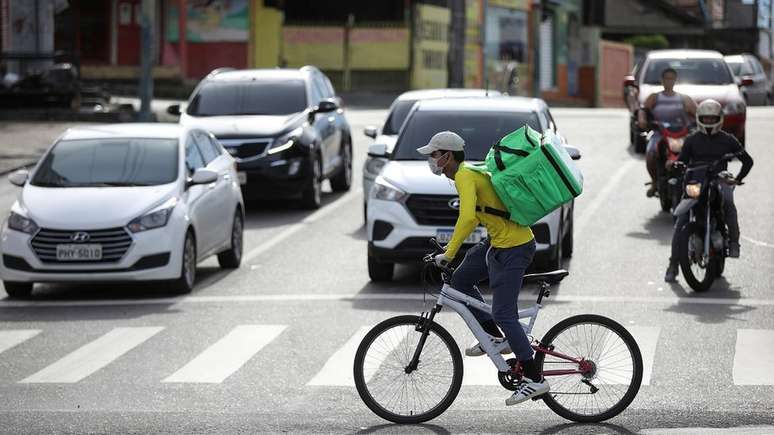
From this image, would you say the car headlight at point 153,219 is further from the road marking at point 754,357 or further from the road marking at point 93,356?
the road marking at point 754,357

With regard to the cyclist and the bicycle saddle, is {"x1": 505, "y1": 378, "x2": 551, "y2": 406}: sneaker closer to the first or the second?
the cyclist

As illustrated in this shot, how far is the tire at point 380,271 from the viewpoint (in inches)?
670

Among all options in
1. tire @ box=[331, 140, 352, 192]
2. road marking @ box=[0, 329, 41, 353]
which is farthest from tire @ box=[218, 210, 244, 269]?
→ tire @ box=[331, 140, 352, 192]

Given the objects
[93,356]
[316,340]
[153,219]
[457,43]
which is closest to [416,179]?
[153,219]

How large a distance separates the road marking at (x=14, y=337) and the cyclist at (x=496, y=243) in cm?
525

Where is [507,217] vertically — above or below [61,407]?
above

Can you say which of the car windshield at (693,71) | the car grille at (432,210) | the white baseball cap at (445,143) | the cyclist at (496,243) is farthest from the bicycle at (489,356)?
the car windshield at (693,71)

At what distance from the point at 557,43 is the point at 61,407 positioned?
6189 centimetres

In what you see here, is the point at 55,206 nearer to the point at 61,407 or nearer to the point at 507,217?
the point at 61,407

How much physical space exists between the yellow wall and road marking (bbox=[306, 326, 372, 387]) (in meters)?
43.2

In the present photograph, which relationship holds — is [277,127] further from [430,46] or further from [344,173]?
[430,46]

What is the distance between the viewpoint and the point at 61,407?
10867mm

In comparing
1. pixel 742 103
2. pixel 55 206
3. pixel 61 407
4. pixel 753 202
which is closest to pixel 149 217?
pixel 55 206

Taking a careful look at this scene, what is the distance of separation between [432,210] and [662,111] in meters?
6.74
